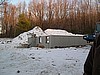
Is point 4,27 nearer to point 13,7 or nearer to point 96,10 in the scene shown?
point 13,7

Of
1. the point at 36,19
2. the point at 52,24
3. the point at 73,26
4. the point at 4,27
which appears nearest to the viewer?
the point at 73,26

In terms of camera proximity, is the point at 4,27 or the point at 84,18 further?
Result: the point at 4,27

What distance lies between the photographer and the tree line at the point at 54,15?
41.2 m

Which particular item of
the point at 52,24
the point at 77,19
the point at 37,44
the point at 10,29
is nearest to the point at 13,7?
the point at 10,29

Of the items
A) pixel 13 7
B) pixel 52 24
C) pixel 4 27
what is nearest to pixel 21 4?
pixel 13 7

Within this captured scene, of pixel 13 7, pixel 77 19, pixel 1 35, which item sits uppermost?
pixel 13 7

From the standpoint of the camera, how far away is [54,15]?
48.8 meters

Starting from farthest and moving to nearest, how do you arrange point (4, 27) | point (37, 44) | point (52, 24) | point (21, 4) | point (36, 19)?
point (21, 4) → point (4, 27) → point (36, 19) → point (52, 24) → point (37, 44)

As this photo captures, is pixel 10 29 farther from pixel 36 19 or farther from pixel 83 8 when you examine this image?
pixel 83 8

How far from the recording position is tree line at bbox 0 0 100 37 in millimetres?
41250

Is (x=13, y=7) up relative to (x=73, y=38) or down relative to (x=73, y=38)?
up

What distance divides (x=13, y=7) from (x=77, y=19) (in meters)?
19.9

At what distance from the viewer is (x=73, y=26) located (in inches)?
1649

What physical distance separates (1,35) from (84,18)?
2091 cm
